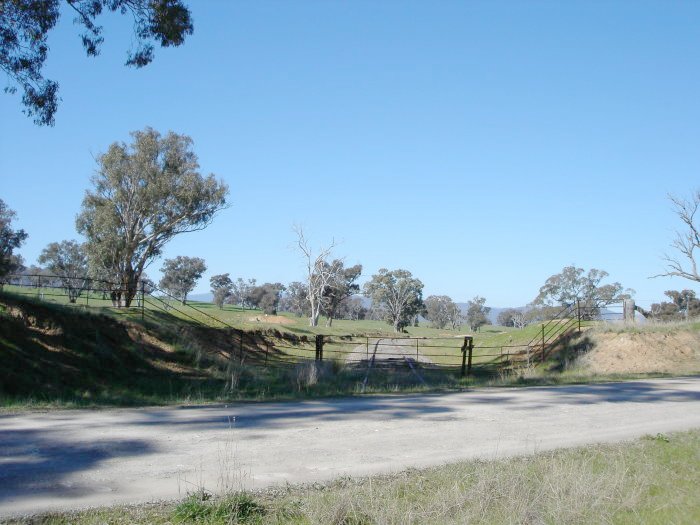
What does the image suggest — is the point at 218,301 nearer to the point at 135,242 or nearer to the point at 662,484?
the point at 135,242

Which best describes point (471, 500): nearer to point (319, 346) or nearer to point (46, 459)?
point (46, 459)

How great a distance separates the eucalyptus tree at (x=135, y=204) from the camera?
45.7 m

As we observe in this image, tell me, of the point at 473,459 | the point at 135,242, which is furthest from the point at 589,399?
the point at 135,242

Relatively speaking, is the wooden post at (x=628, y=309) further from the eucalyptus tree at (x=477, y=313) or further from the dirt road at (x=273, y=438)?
the eucalyptus tree at (x=477, y=313)

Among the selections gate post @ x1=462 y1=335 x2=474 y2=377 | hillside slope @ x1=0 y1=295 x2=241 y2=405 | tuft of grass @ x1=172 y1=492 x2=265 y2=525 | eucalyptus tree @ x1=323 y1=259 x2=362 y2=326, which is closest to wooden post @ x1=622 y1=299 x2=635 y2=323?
gate post @ x1=462 y1=335 x2=474 y2=377

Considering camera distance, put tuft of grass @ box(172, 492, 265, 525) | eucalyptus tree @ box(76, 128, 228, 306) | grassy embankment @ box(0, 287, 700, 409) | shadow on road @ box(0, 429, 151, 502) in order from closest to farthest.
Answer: tuft of grass @ box(172, 492, 265, 525) < shadow on road @ box(0, 429, 151, 502) < grassy embankment @ box(0, 287, 700, 409) < eucalyptus tree @ box(76, 128, 228, 306)

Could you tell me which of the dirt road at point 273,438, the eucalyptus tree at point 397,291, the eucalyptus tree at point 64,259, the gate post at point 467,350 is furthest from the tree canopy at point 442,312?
the dirt road at point 273,438

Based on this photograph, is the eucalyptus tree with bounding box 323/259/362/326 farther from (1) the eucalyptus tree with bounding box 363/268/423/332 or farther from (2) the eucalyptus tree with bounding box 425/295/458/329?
(2) the eucalyptus tree with bounding box 425/295/458/329

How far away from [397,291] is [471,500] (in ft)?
293

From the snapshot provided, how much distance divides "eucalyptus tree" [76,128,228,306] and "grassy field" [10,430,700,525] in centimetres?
4097

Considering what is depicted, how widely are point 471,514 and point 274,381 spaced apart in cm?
1395

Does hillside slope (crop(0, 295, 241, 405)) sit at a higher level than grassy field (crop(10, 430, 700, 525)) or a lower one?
higher

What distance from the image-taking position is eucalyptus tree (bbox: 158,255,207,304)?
103 metres

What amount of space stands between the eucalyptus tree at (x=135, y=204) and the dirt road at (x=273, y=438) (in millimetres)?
34845
